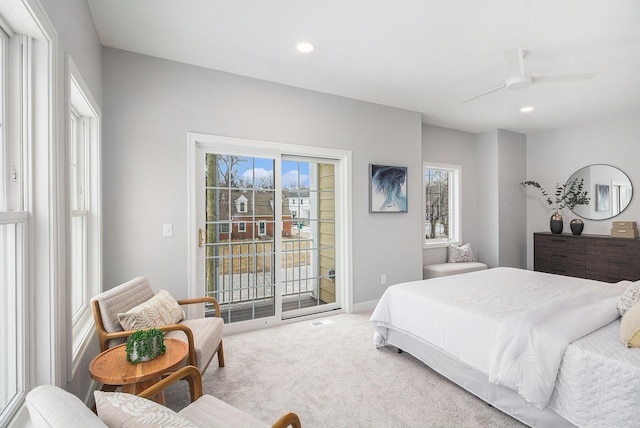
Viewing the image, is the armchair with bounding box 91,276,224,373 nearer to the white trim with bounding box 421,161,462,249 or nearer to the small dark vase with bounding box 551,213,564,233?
the white trim with bounding box 421,161,462,249

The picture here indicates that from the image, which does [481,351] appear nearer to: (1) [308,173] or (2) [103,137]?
(1) [308,173]

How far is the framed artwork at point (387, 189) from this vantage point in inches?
167

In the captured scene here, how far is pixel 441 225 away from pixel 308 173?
292 cm

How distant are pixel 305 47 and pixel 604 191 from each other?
17.1 feet

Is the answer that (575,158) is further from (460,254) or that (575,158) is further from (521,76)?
(521,76)

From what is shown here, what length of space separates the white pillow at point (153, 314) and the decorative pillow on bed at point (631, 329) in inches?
110

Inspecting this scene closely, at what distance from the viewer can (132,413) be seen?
0.94m

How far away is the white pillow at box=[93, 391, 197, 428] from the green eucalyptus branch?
20.8 feet

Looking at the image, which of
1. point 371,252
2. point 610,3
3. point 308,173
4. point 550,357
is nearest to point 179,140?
point 308,173

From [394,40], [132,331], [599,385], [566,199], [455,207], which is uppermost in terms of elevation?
[394,40]

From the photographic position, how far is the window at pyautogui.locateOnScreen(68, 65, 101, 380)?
2.28m

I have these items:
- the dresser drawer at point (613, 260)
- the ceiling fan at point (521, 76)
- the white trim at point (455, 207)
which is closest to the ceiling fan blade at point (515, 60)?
the ceiling fan at point (521, 76)

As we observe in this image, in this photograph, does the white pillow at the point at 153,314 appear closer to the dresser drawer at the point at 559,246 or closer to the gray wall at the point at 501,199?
the gray wall at the point at 501,199

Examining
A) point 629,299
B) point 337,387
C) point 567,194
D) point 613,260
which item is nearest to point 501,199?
point 567,194
